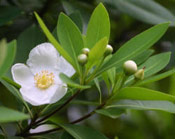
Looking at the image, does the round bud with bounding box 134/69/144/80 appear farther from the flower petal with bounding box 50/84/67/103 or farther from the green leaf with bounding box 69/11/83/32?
the green leaf with bounding box 69/11/83/32

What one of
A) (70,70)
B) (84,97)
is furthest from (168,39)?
(70,70)

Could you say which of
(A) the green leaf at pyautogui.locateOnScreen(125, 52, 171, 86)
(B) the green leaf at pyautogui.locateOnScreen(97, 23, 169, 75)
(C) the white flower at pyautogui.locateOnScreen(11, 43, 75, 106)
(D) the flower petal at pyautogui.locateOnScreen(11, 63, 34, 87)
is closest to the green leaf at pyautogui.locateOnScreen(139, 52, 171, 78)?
(A) the green leaf at pyautogui.locateOnScreen(125, 52, 171, 86)

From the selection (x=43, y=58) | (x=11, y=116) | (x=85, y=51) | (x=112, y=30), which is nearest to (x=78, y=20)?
(x=43, y=58)

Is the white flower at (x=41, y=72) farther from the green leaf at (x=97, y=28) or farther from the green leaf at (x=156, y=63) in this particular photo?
the green leaf at (x=156, y=63)

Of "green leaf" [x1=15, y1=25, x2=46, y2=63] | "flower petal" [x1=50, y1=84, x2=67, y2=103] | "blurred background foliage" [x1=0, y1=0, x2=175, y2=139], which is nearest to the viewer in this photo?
"flower petal" [x1=50, y1=84, x2=67, y2=103]

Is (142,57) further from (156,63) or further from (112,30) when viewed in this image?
(112,30)

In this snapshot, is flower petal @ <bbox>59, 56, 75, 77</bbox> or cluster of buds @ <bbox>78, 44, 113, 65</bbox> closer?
cluster of buds @ <bbox>78, 44, 113, 65</bbox>
